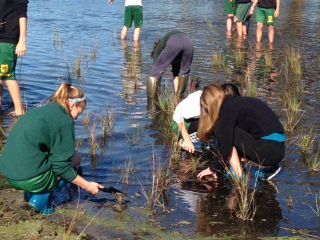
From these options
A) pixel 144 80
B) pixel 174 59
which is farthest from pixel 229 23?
pixel 174 59

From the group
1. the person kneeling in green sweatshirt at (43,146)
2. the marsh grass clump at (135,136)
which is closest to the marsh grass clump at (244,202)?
the person kneeling in green sweatshirt at (43,146)

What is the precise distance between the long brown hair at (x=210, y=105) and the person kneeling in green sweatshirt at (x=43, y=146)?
1.31m

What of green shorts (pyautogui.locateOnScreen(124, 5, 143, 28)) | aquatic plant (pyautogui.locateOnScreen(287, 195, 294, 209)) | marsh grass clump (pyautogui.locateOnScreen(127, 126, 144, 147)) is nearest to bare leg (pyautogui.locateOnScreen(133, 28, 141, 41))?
green shorts (pyautogui.locateOnScreen(124, 5, 143, 28))

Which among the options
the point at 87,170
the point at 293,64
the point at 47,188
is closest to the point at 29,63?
the point at 293,64

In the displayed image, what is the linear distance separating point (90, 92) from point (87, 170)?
144 inches

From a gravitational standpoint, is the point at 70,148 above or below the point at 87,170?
above

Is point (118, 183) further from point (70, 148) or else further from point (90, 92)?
point (90, 92)

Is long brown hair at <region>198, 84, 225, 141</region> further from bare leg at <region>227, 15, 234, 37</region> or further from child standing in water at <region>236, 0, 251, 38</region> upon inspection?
bare leg at <region>227, 15, 234, 37</region>

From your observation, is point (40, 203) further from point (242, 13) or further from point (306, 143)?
point (242, 13)

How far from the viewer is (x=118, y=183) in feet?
18.6

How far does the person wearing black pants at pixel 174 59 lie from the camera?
8.37 meters

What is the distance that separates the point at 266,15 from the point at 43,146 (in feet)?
37.8

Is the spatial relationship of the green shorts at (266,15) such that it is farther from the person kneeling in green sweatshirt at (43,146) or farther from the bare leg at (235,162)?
the person kneeling in green sweatshirt at (43,146)

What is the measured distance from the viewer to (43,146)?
4.55 meters
